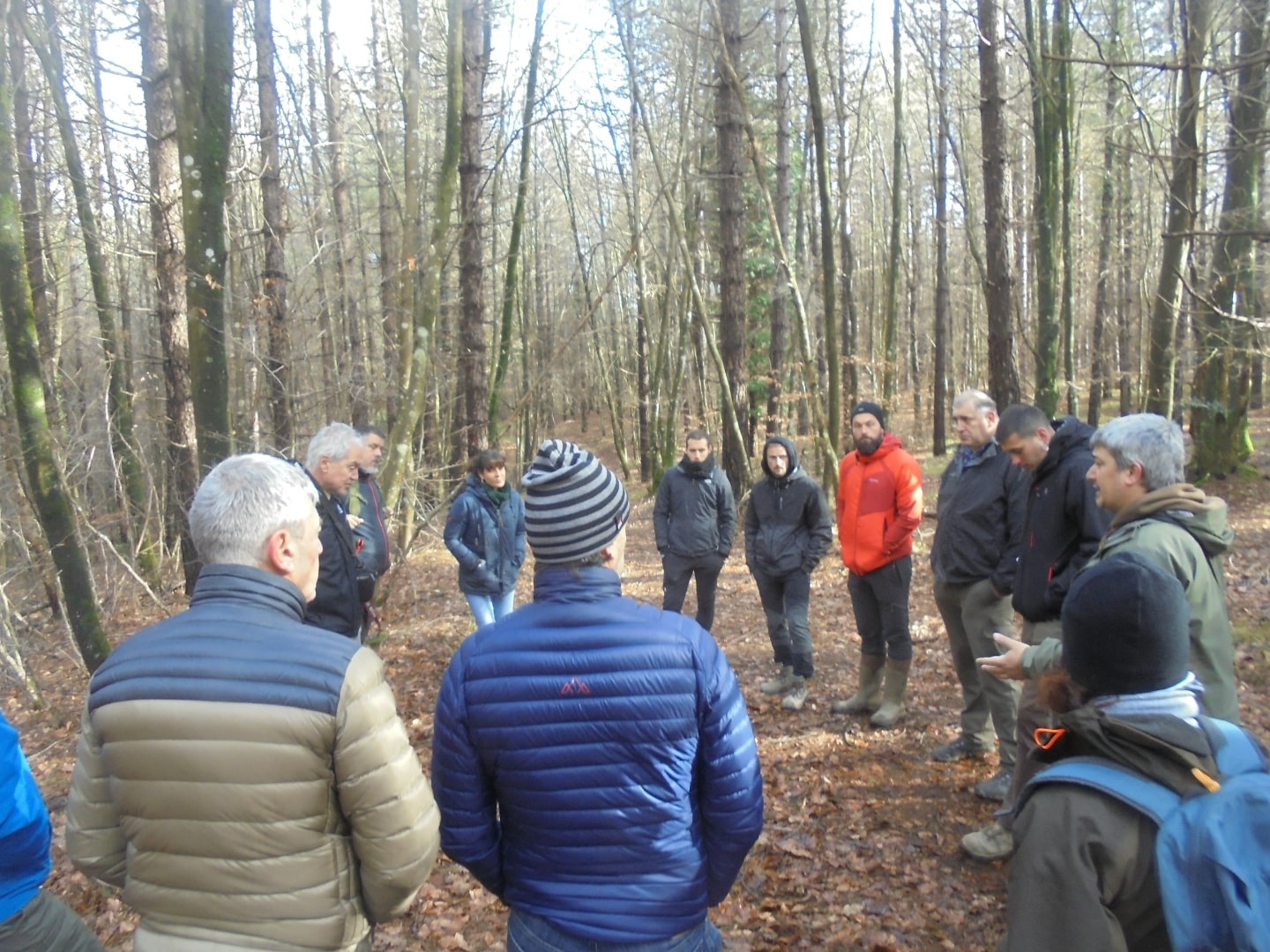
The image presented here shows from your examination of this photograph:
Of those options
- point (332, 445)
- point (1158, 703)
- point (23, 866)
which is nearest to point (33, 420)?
point (332, 445)

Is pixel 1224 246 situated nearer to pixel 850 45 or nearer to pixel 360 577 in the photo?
pixel 850 45

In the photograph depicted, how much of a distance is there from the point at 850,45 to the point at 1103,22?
5461 millimetres

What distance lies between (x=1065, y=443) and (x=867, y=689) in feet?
8.96

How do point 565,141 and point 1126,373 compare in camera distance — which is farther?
point 565,141

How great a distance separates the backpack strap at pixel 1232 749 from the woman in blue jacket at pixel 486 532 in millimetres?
5134

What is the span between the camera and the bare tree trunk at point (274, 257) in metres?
11.5

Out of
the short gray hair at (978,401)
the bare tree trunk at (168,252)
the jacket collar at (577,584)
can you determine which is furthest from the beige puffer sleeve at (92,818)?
the bare tree trunk at (168,252)

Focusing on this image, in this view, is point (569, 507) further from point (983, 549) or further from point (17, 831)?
point (983, 549)

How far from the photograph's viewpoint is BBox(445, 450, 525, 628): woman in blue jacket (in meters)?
6.27

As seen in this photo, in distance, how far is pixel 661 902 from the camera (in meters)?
1.91

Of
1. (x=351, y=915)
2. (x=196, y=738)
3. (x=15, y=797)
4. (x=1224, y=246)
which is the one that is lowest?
(x=351, y=915)

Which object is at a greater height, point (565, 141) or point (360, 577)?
point (565, 141)

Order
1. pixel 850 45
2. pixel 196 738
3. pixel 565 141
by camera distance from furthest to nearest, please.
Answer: pixel 565 141 → pixel 850 45 → pixel 196 738

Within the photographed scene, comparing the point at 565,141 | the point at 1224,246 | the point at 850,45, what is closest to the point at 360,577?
the point at 1224,246
